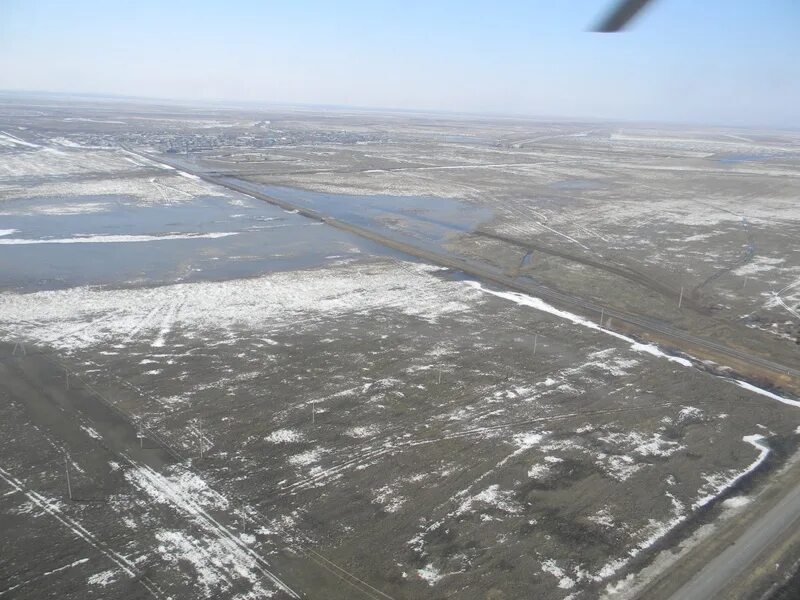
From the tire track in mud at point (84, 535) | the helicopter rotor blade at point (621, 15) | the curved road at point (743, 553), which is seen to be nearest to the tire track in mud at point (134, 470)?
the tire track in mud at point (84, 535)

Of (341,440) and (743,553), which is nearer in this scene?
(743,553)

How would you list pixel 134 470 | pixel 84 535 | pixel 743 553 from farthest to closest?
pixel 134 470 → pixel 743 553 → pixel 84 535

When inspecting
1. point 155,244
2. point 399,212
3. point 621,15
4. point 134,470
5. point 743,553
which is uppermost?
point 621,15

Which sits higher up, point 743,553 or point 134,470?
point 743,553

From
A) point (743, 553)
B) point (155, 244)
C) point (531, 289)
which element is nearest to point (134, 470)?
point (743, 553)

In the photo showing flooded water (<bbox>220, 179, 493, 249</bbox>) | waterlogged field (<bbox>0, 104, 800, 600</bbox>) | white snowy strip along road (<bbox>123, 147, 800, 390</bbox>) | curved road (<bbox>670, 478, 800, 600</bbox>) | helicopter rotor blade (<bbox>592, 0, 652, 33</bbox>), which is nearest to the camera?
helicopter rotor blade (<bbox>592, 0, 652, 33</bbox>)

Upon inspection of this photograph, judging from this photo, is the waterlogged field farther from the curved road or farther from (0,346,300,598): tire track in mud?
the curved road

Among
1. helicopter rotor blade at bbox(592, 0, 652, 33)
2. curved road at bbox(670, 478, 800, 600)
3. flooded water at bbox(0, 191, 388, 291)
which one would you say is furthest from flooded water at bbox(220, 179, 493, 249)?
helicopter rotor blade at bbox(592, 0, 652, 33)

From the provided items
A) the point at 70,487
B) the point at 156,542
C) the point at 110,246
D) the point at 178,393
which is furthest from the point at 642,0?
the point at 110,246

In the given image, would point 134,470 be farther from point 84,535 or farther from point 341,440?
point 341,440
